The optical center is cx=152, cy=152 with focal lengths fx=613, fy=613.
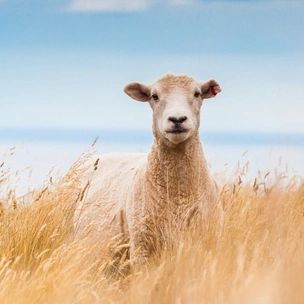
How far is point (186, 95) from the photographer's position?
20.1ft

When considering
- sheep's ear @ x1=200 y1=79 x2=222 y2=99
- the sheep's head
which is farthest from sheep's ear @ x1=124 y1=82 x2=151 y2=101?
sheep's ear @ x1=200 y1=79 x2=222 y2=99

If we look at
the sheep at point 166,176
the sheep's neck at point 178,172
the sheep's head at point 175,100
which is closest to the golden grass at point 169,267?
the sheep at point 166,176

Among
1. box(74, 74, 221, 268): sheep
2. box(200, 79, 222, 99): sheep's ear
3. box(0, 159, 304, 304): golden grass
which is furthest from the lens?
box(200, 79, 222, 99): sheep's ear

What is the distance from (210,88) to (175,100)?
63 centimetres

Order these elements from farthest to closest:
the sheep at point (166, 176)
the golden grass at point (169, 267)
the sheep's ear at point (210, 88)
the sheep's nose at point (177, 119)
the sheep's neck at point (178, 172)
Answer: the sheep's ear at point (210, 88), the sheep's neck at point (178, 172), the sheep at point (166, 176), the sheep's nose at point (177, 119), the golden grass at point (169, 267)

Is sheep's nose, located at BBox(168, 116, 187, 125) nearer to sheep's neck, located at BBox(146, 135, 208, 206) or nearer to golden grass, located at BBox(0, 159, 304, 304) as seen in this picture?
sheep's neck, located at BBox(146, 135, 208, 206)

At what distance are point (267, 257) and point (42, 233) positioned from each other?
6.73 feet

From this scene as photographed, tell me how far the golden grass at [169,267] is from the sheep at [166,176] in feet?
0.94

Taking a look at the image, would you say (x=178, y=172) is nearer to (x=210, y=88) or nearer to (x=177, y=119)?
(x=177, y=119)

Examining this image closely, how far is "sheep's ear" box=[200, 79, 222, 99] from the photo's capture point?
6449 mm

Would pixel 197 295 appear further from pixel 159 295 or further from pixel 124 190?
pixel 124 190

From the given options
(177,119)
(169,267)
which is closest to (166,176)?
(177,119)

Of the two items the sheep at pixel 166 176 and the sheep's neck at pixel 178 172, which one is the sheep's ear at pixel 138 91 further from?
the sheep's neck at pixel 178 172

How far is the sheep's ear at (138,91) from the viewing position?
646cm
